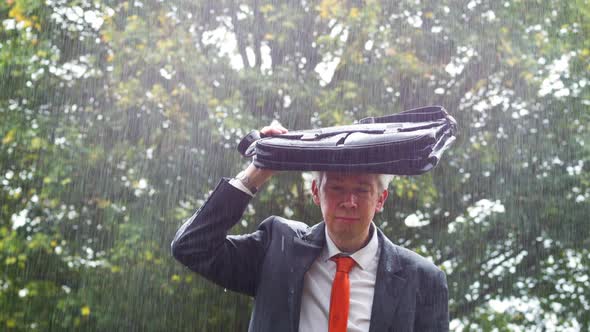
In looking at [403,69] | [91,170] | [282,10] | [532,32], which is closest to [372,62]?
[403,69]

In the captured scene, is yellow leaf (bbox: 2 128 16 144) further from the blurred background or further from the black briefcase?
the black briefcase

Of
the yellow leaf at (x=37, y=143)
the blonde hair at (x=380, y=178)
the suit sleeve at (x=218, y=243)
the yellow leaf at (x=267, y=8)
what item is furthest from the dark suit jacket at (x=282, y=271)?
the yellow leaf at (x=267, y=8)

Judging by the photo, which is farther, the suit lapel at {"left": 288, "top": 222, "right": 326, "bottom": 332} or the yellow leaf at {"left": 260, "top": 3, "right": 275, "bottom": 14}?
the yellow leaf at {"left": 260, "top": 3, "right": 275, "bottom": 14}

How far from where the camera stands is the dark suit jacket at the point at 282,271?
271 centimetres

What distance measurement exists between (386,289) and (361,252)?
19cm

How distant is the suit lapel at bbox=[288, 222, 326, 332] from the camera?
271cm

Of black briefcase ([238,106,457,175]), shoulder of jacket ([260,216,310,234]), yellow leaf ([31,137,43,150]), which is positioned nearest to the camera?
black briefcase ([238,106,457,175])

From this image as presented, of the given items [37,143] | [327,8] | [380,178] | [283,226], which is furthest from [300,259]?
[327,8]

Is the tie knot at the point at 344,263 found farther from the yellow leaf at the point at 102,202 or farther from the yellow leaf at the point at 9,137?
the yellow leaf at the point at 9,137

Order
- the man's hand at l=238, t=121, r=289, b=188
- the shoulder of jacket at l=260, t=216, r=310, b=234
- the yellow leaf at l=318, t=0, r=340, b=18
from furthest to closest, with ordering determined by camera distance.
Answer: the yellow leaf at l=318, t=0, r=340, b=18 < the shoulder of jacket at l=260, t=216, r=310, b=234 < the man's hand at l=238, t=121, r=289, b=188

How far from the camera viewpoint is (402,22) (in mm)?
10680

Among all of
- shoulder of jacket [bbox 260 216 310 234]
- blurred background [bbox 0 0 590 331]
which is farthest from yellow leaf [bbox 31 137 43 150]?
shoulder of jacket [bbox 260 216 310 234]

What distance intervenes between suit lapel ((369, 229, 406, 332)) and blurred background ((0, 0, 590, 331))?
658 centimetres

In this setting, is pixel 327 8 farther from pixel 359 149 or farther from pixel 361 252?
pixel 359 149
